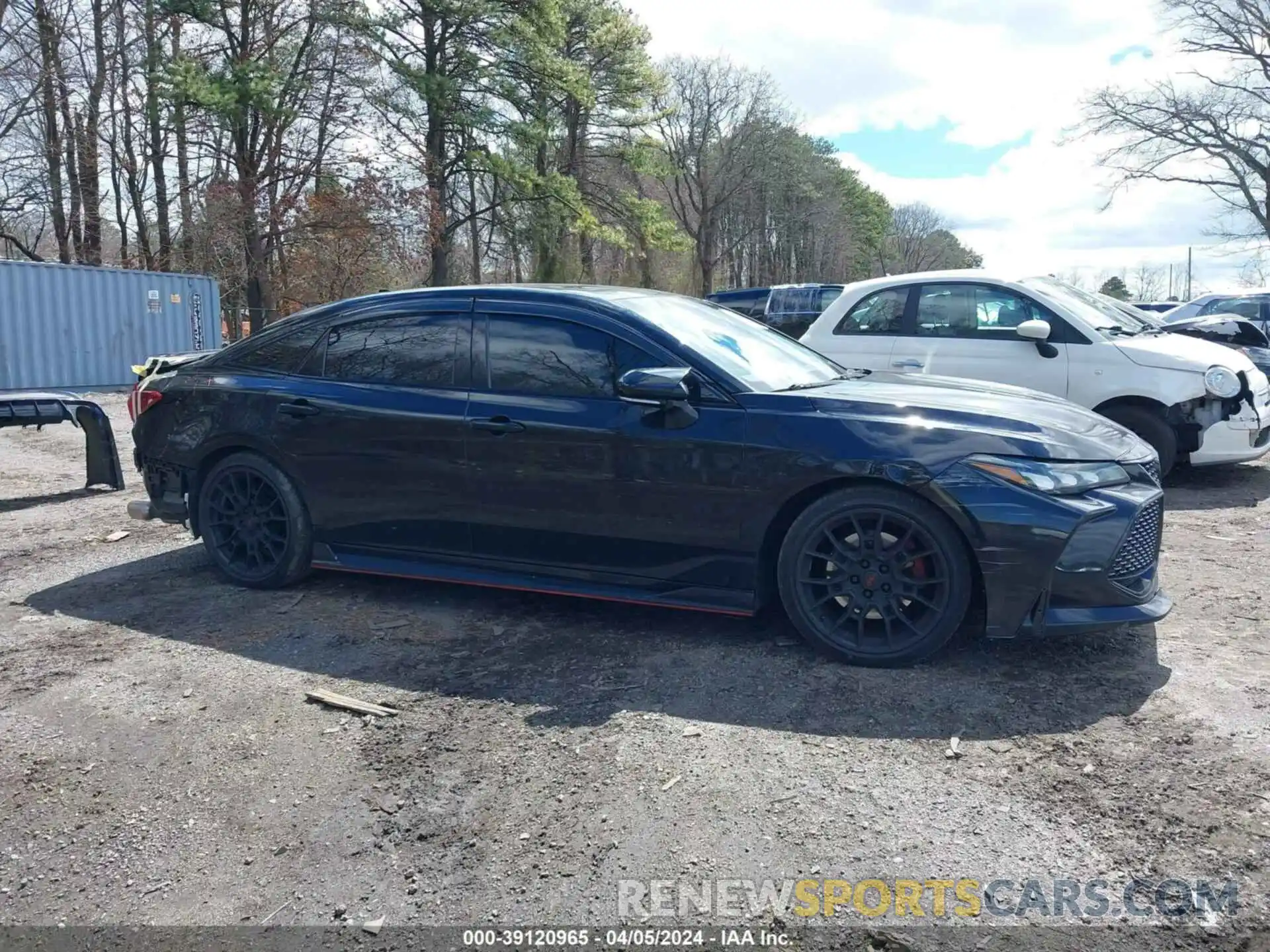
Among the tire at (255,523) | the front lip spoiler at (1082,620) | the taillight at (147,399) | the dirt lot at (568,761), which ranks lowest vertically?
the dirt lot at (568,761)

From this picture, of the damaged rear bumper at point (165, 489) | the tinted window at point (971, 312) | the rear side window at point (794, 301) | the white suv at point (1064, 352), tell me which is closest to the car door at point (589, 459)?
the damaged rear bumper at point (165, 489)

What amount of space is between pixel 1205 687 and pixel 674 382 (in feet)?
7.66

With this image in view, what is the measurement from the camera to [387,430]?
4.85m

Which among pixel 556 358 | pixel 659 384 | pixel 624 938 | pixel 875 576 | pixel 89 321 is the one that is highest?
pixel 89 321

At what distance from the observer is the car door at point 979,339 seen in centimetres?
766

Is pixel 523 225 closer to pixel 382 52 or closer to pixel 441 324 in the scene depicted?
pixel 382 52

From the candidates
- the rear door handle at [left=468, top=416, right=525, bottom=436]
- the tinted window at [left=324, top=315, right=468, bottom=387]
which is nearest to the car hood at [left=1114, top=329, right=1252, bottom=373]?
the rear door handle at [left=468, top=416, right=525, bottom=436]

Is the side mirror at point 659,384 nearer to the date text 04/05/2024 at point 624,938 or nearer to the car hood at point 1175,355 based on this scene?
the date text 04/05/2024 at point 624,938

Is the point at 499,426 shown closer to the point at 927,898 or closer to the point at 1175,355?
the point at 927,898

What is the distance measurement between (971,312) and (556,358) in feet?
15.2

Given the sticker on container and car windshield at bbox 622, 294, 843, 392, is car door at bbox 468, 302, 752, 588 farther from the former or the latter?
the sticker on container

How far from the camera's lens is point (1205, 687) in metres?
3.76

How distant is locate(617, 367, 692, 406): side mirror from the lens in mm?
4105

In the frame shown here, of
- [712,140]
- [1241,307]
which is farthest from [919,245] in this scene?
[1241,307]
